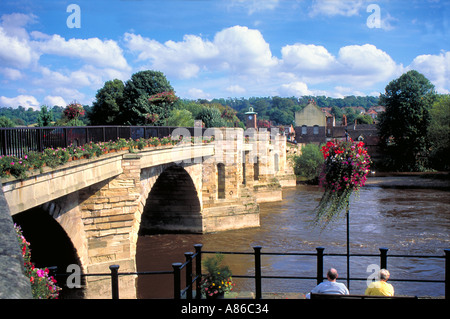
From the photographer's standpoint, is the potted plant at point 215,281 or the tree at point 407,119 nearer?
the potted plant at point 215,281

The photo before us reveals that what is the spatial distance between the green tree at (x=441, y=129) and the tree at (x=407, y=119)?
10.3 feet

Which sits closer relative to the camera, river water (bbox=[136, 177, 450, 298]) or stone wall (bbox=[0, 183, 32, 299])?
stone wall (bbox=[0, 183, 32, 299])

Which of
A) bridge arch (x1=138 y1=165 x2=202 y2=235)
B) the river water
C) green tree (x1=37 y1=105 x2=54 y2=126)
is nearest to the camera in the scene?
the river water

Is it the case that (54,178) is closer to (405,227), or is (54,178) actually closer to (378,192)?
(405,227)

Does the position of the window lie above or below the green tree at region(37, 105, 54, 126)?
below

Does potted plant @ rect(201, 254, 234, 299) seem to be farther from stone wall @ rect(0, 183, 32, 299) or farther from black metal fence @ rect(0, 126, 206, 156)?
stone wall @ rect(0, 183, 32, 299)

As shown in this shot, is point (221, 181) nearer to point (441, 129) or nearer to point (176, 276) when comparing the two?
point (176, 276)

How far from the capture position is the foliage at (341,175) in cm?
1004

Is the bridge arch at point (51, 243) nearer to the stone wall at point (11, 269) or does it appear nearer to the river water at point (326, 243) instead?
the river water at point (326, 243)

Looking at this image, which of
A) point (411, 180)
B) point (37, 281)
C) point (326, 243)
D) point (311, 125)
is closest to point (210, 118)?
point (411, 180)

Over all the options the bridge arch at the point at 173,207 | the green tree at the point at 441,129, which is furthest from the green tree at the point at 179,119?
the green tree at the point at 441,129

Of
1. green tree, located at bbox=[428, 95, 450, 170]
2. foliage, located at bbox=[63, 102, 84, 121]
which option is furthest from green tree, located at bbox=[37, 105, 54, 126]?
green tree, located at bbox=[428, 95, 450, 170]

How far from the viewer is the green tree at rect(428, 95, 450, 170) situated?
49.1 m

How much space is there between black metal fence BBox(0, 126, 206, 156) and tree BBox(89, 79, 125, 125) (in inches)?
1381
